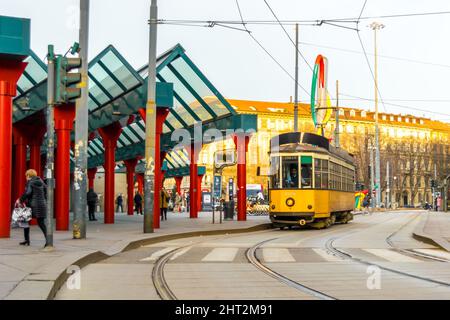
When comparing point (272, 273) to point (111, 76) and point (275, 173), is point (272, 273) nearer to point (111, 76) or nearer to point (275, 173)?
point (275, 173)

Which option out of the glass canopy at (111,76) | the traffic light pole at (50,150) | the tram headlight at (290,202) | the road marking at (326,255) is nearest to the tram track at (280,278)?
the road marking at (326,255)

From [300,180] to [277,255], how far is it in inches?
420

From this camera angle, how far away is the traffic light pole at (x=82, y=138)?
57.8ft

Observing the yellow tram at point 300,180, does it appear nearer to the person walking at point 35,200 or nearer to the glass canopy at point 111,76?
the glass canopy at point 111,76

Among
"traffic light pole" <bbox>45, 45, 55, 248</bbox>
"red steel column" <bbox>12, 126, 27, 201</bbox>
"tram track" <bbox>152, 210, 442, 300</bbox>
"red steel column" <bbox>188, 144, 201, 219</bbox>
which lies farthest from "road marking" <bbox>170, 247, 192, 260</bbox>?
"red steel column" <bbox>188, 144, 201, 219</bbox>

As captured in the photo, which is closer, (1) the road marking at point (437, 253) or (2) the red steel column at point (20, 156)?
(1) the road marking at point (437, 253)

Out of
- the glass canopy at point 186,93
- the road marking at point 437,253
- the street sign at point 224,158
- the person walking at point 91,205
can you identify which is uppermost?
the glass canopy at point 186,93

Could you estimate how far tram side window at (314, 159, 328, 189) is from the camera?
25.3 meters

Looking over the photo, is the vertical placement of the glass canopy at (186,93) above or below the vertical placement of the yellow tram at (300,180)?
above

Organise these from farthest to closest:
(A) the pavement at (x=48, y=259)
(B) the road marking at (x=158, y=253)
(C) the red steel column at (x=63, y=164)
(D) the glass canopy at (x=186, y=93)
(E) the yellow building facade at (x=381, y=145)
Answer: (E) the yellow building facade at (x=381, y=145), (D) the glass canopy at (x=186, y=93), (C) the red steel column at (x=63, y=164), (B) the road marking at (x=158, y=253), (A) the pavement at (x=48, y=259)

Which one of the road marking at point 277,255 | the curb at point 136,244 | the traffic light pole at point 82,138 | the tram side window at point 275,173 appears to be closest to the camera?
the curb at point 136,244

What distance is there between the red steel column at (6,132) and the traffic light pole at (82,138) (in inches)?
64.2
